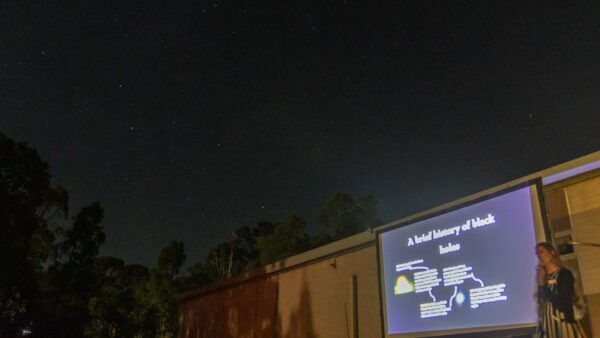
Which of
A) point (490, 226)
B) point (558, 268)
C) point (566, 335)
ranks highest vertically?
point (490, 226)

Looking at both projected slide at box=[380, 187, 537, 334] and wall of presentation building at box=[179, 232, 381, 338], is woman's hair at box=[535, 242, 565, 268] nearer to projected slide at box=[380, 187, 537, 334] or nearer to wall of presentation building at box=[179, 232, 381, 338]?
projected slide at box=[380, 187, 537, 334]

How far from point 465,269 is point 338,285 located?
3.07 metres

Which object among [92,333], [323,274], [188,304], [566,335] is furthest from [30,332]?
[566,335]

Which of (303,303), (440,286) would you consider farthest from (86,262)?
(440,286)

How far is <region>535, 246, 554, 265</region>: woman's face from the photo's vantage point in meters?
4.20

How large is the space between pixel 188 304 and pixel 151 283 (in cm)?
1039

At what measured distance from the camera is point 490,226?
15.6 feet

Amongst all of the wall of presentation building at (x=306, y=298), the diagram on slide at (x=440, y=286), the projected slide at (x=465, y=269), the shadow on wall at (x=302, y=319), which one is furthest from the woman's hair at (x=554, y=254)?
the shadow on wall at (x=302, y=319)

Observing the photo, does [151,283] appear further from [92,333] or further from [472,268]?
[472,268]

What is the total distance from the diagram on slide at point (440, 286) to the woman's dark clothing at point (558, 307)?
1.26 feet

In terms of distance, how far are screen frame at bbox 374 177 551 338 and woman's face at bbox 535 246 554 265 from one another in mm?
76

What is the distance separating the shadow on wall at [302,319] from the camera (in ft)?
26.4

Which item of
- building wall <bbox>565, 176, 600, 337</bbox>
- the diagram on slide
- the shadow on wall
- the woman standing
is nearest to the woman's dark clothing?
the woman standing

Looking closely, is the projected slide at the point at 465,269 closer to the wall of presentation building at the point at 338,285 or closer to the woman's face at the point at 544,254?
the woman's face at the point at 544,254
